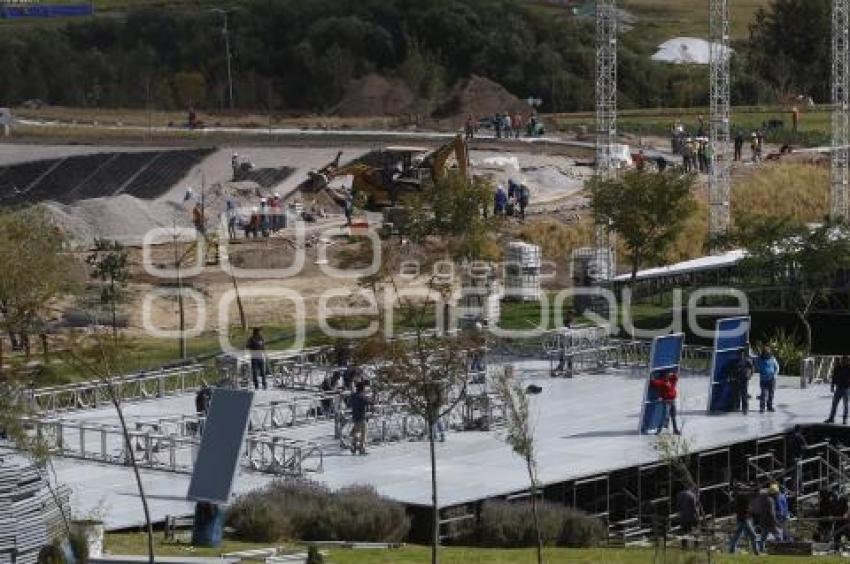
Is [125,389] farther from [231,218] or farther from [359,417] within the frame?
[231,218]

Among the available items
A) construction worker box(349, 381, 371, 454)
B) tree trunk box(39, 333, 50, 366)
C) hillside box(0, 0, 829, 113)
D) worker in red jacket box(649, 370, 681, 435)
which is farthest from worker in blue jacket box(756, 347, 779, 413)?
hillside box(0, 0, 829, 113)

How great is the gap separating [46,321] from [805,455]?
839 inches

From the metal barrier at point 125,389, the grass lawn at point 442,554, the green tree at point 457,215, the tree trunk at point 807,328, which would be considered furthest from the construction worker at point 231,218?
the grass lawn at point 442,554

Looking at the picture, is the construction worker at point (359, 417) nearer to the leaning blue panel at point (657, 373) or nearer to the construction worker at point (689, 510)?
the leaning blue panel at point (657, 373)

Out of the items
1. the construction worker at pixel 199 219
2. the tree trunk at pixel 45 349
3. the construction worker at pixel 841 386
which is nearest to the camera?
the construction worker at pixel 841 386

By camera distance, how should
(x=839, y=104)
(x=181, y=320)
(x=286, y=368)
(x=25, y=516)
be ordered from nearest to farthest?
(x=25, y=516), (x=286, y=368), (x=181, y=320), (x=839, y=104)

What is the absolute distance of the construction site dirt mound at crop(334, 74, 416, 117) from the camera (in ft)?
356

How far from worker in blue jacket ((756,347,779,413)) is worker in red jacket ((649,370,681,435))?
2183 millimetres

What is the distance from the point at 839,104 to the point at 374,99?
164ft

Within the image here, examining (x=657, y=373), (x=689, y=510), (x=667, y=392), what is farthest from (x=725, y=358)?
(x=689, y=510)

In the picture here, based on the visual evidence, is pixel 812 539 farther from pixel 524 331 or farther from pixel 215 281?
pixel 215 281

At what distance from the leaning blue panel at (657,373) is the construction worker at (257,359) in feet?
25.2

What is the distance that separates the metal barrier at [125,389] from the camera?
128ft

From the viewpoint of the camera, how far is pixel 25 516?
2673cm
